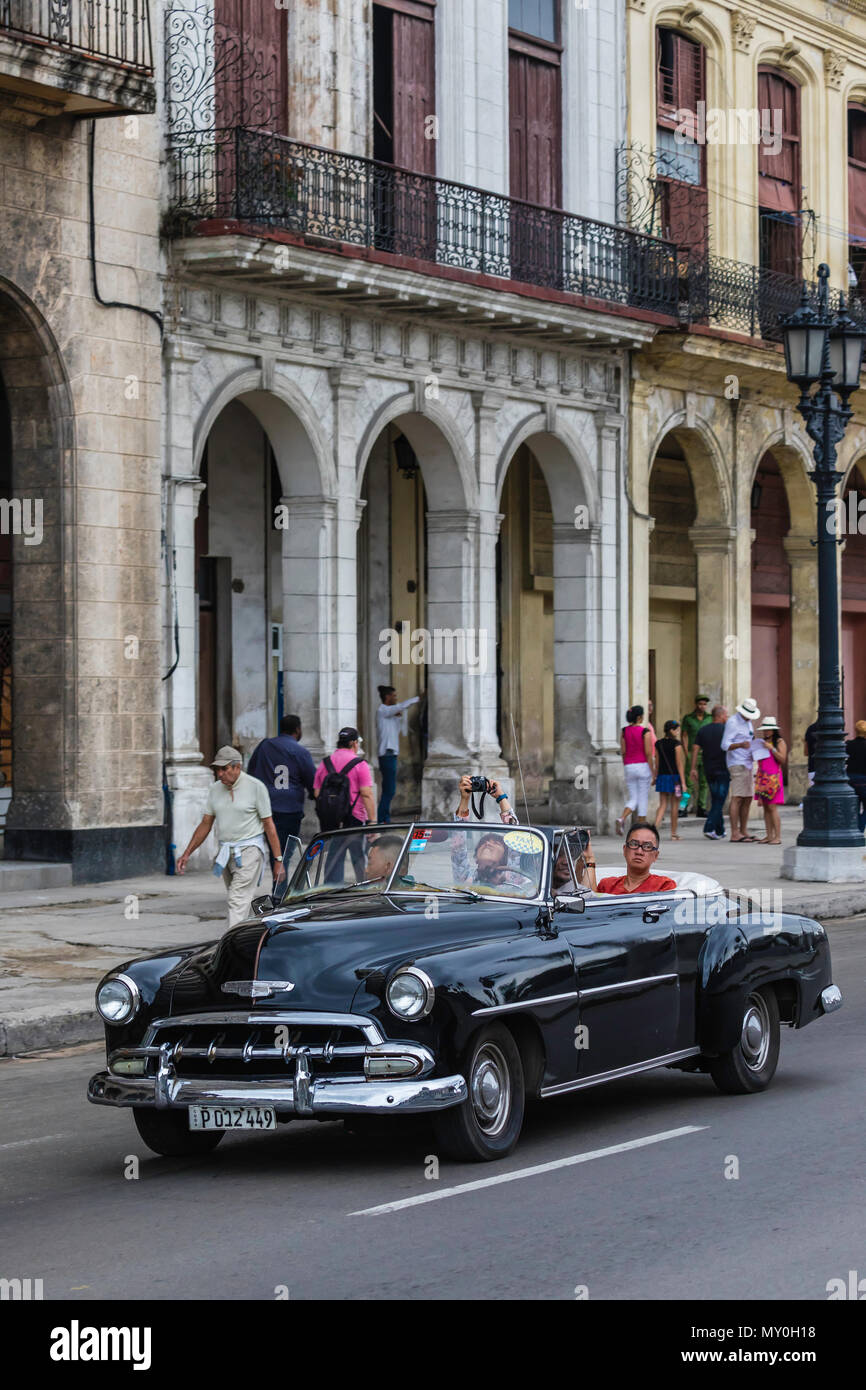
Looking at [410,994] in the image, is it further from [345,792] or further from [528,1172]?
[345,792]

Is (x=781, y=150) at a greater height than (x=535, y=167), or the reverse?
(x=781, y=150)

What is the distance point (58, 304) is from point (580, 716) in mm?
9951

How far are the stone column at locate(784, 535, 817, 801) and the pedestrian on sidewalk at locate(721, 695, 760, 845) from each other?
713cm

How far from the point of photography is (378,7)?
23.9 meters

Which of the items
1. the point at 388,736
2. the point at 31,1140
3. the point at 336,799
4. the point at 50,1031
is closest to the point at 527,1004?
the point at 31,1140

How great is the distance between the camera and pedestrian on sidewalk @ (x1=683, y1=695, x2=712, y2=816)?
93.7ft

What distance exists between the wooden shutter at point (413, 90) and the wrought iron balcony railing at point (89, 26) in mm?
4831

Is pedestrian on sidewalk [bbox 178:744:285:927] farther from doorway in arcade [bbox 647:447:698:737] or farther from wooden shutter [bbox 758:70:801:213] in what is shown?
wooden shutter [bbox 758:70:801:213]

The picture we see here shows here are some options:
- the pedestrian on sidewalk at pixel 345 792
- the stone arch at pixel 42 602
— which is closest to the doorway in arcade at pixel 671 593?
the stone arch at pixel 42 602

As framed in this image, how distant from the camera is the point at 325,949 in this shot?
8242 mm

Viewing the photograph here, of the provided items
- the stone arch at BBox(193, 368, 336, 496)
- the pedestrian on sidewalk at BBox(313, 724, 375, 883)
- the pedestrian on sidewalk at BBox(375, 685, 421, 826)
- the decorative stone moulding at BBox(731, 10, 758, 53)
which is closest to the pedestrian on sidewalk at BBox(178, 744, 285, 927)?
the pedestrian on sidewalk at BBox(313, 724, 375, 883)

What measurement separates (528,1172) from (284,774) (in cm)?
868

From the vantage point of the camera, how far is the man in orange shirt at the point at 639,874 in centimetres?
1000

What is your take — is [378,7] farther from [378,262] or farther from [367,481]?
[367,481]
